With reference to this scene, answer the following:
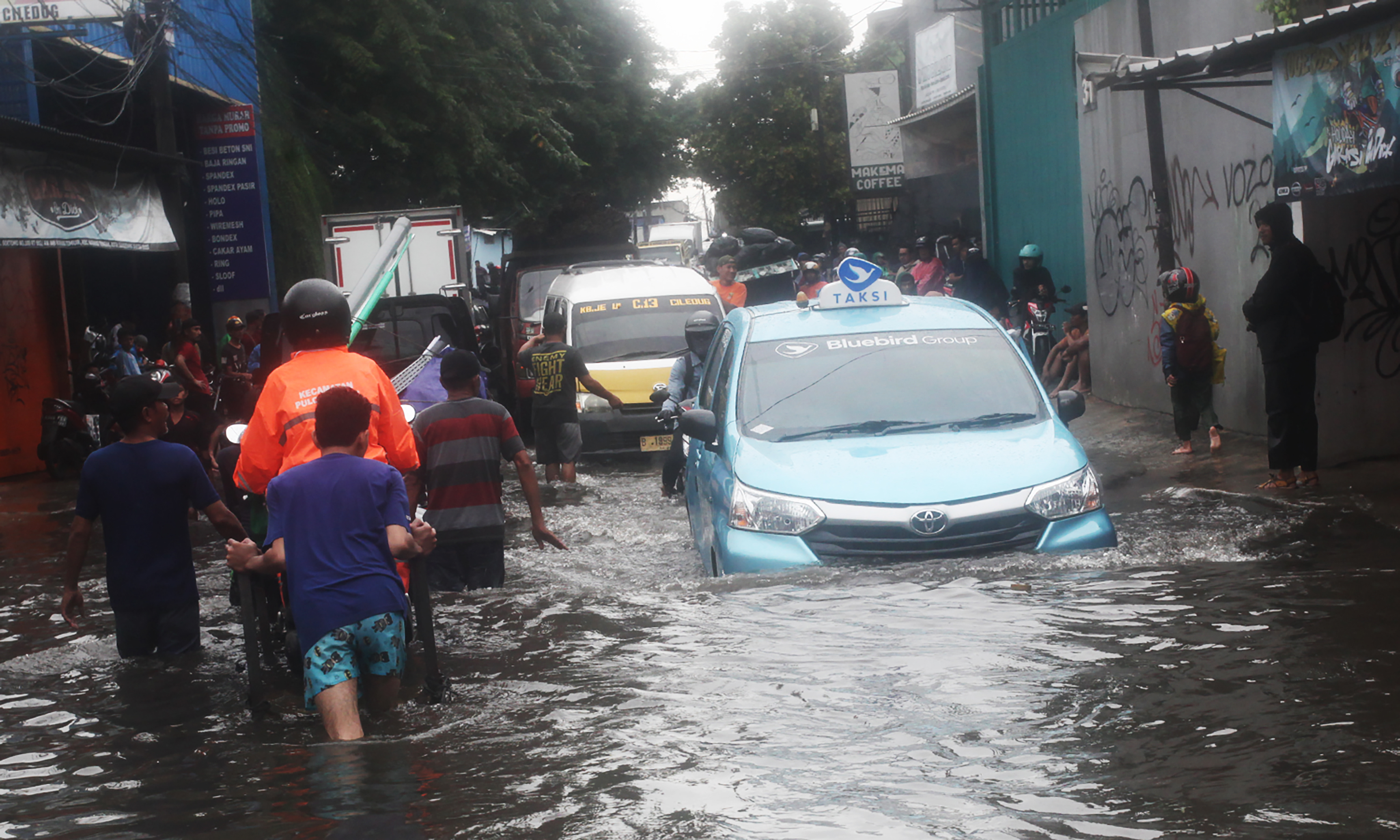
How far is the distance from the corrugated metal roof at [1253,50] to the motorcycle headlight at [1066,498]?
11.5 ft

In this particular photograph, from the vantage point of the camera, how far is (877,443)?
7047 millimetres

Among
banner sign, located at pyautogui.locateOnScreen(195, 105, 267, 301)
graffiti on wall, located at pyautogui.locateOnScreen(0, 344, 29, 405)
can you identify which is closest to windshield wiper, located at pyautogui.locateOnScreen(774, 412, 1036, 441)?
graffiti on wall, located at pyautogui.locateOnScreen(0, 344, 29, 405)

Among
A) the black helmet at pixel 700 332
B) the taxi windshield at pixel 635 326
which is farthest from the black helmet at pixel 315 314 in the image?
the taxi windshield at pixel 635 326

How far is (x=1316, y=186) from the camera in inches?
368

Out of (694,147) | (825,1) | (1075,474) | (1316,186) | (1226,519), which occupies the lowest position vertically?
(1226,519)

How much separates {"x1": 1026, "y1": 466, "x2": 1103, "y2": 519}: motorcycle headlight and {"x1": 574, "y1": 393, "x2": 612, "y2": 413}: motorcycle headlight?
8.03 meters

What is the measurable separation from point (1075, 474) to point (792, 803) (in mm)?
3207

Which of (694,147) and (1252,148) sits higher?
(694,147)

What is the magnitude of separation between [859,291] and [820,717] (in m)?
3.91

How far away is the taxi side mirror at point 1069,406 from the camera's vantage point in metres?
7.33

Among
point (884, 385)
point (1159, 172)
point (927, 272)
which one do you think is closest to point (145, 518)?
point (884, 385)

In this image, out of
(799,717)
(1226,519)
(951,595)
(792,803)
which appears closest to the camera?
(792,803)

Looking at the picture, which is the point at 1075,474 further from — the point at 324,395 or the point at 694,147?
the point at 694,147

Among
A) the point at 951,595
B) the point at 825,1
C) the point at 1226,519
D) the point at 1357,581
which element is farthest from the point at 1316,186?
the point at 825,1
